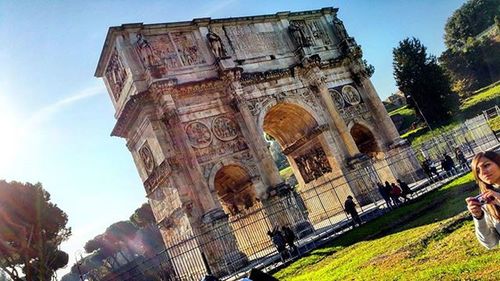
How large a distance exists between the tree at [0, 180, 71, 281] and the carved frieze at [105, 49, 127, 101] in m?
12.0

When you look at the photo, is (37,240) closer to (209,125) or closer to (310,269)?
(209,125)

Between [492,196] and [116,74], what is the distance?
2115cm

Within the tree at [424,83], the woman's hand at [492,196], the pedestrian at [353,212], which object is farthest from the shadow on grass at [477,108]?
the woman's hand at [492,196]

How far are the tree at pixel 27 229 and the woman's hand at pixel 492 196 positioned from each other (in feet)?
95.7

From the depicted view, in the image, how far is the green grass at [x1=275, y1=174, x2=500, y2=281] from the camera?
593cm

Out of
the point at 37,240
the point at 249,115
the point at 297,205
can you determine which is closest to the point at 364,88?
the point at 249,115

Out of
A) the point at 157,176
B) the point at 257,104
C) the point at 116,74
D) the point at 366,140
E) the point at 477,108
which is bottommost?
the point at 477,108

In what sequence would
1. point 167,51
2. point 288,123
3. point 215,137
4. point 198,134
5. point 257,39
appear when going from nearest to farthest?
point 198,134
point 215,137
point 167,51
point 257,39
point 288,123

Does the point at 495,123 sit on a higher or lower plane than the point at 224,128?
lower

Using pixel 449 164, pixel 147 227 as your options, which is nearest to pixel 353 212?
pixel 449 164

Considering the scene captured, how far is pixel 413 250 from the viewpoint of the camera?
798cm

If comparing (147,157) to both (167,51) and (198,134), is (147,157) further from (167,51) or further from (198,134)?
(167,51)

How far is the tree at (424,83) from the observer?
3775cm

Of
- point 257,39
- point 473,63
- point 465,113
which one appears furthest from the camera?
point 473,63
